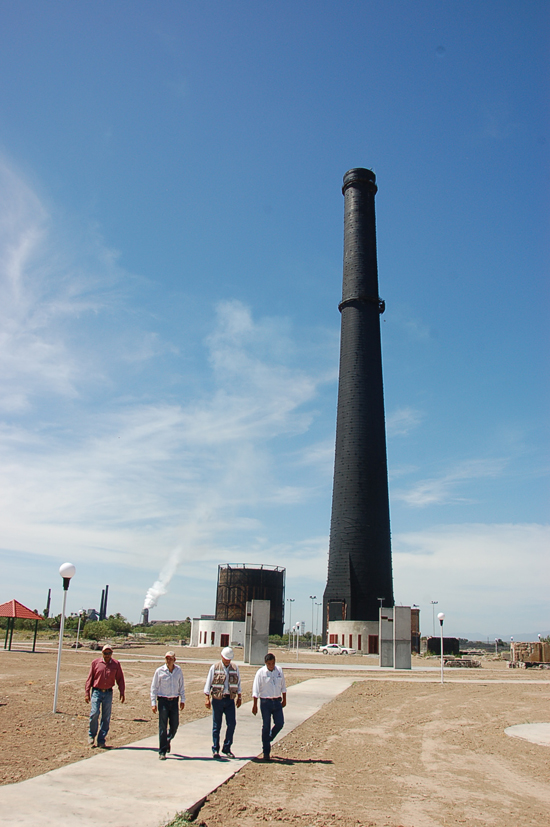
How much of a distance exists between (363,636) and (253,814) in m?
52.4

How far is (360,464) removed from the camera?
58.8 meters

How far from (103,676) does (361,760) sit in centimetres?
427

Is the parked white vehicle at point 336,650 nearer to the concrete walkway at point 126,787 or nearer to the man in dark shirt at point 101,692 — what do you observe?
the concrete walkway at point 126,787

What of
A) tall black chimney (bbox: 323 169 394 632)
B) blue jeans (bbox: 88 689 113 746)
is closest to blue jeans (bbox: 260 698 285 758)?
blue jeans (bbox: 88 689 113 746)

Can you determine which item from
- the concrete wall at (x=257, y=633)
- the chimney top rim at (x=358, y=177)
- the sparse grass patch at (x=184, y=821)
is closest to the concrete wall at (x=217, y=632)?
the concrete wall at (x=257, y=633)

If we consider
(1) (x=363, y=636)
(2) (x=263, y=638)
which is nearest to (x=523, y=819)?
(2) (x=263, y=638)

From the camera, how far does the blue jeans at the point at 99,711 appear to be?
32.1 feet

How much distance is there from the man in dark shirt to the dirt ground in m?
0.31

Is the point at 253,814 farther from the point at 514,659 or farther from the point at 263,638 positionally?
the point at 514,659

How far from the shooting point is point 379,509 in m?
58.7

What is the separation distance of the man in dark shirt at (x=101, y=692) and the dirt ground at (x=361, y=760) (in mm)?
311

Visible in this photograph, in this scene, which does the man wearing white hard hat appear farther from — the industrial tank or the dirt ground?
the industrial tank

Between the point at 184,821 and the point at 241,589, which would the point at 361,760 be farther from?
the point at 241,589

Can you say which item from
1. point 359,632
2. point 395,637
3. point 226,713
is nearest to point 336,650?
point 359,632
